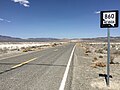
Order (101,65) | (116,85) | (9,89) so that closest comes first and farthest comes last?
(9,89), (116,85), (101,65)

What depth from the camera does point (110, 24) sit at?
8227 millimetres

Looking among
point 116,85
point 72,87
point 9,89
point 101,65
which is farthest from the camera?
point 101,65

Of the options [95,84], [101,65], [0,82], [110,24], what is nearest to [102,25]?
[110,24]

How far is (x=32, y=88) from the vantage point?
742 cm

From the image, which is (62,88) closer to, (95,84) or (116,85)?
(95,84)

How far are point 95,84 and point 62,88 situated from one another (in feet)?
5.87

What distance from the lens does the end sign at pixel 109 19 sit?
27.0 ft

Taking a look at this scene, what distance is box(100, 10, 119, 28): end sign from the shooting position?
822 centimetres

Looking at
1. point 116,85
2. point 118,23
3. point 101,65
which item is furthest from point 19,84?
point 101,65

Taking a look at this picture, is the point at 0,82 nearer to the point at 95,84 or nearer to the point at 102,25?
the point at 95,84

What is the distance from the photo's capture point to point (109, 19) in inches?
326

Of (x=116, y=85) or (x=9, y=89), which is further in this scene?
(x=116, y=85)

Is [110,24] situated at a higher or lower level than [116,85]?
higher

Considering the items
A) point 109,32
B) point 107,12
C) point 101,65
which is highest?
point 107,12
